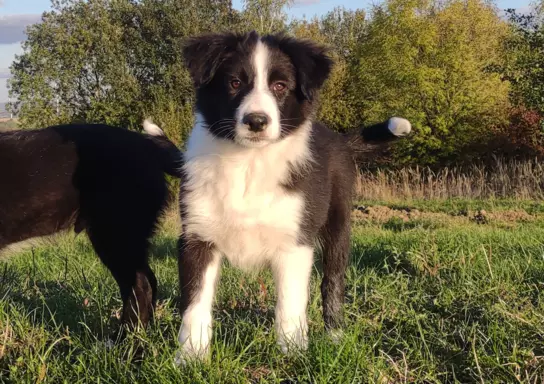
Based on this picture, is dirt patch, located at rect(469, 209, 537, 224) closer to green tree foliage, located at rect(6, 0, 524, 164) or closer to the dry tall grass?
the dry tall grass

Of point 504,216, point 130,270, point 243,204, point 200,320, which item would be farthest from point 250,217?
point 504,216

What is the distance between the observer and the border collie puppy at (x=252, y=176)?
113 inches

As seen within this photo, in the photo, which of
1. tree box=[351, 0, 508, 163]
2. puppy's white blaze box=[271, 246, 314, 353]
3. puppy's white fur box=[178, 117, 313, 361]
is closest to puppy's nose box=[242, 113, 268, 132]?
puppy's white fur box=[178, 117, 313, 361]

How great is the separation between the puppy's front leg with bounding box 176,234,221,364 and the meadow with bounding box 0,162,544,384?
95mm

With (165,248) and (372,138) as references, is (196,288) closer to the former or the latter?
(372,138)

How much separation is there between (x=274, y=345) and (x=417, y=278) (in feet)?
4.98

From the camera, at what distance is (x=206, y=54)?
9.95 ft

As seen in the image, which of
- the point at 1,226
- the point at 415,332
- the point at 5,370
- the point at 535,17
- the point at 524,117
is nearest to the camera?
the point at 5,370

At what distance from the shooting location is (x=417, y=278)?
3857mm

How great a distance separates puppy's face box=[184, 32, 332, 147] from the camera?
280 cm

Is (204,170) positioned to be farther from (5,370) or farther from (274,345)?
(5,370)

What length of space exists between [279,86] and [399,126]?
3.77 feet

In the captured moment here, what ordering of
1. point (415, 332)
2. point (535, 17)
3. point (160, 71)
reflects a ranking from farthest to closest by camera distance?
point (160, 71), point (535, 17), point (415, 332)

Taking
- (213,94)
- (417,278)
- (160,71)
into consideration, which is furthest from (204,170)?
(160,71)
